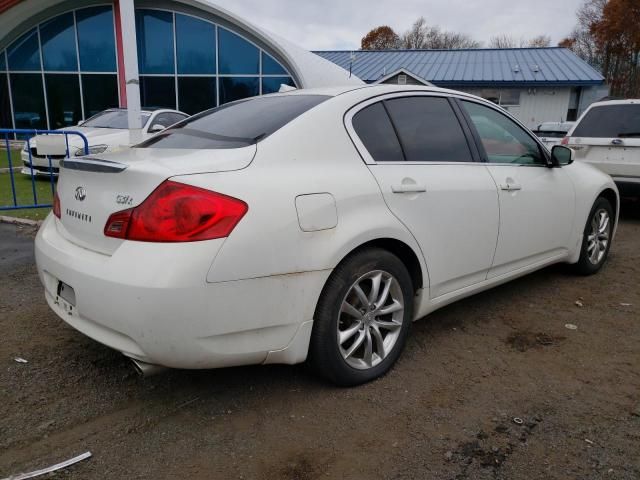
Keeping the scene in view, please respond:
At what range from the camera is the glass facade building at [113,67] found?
63.5ft

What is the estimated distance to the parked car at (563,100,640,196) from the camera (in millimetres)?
7141

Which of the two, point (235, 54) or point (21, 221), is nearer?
point (21, 221)

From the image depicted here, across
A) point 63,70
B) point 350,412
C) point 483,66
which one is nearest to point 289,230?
point 350,412

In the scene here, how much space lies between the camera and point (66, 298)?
251 cm

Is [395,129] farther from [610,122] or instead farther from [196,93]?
[196,93]

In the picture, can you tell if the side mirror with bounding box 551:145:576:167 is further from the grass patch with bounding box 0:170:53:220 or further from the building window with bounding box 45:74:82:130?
the building window with bounding box 45:74:82:130

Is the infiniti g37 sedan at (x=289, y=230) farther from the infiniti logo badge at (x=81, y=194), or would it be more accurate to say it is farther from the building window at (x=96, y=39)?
the building window at (x=96, y=39)

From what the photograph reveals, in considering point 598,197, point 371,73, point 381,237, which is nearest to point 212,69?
point 371,73

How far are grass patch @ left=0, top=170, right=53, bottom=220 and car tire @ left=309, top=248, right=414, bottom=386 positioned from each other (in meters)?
5.32

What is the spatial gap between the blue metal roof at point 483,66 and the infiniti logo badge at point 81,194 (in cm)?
2585

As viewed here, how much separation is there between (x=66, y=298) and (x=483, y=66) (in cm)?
2898

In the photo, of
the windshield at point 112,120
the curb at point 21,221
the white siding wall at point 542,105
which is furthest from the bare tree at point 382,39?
the curb at point 21,221

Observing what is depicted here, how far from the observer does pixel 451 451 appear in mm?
2279

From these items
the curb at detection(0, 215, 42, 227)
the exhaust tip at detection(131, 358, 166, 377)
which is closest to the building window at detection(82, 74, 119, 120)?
the curb at detection(0, 215, 42, 227)
